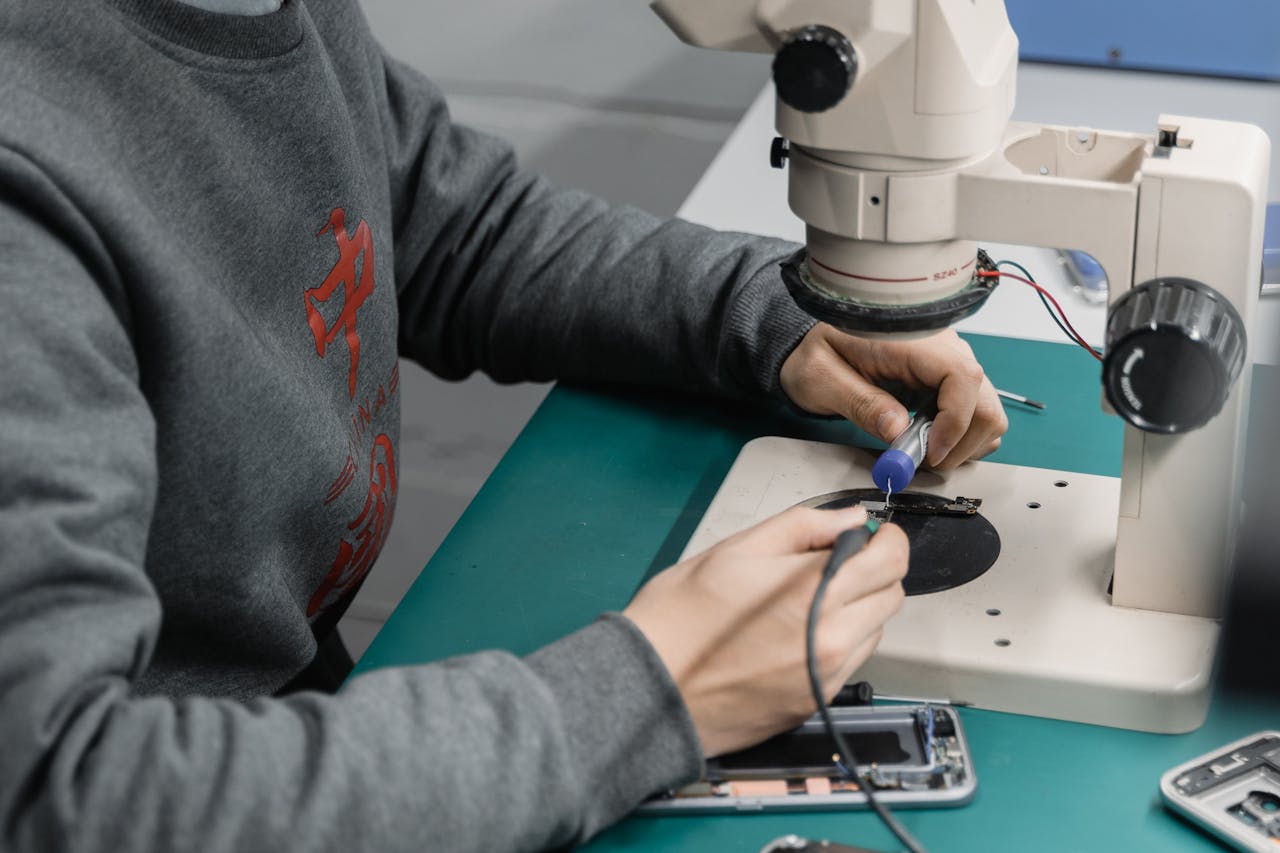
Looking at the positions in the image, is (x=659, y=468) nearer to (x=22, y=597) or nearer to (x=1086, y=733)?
(x=1086, y=733)

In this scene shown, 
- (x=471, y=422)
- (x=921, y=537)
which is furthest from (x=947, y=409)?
(x=471, y=422)

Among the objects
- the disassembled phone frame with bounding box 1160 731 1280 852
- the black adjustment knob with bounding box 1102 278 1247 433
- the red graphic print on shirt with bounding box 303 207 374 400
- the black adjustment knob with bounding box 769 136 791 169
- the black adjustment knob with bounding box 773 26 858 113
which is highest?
the black adjustment knob with bounding box 773 26 858 113

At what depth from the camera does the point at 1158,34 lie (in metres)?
1.74

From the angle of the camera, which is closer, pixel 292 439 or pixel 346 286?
pixel 292 439

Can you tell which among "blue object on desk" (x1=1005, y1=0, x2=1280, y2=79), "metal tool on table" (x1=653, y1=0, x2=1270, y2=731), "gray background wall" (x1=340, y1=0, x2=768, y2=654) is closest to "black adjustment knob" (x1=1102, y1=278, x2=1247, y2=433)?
"metal tool on table" (x1=653, y1=0, x2=1270, y2=731)

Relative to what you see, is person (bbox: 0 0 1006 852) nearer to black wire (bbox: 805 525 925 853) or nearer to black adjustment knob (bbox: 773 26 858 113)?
black wire (bbox: 805 525 925 853)

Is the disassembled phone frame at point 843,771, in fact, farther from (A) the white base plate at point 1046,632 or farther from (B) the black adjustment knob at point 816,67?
(B) the black adjustment knob at point 816,67

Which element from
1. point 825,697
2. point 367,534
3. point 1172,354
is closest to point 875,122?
point 1172,354

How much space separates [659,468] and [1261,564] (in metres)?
0.44

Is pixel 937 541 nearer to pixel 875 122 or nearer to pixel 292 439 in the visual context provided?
pixel 875 122

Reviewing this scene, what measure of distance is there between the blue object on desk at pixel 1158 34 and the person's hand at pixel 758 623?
1141 mm

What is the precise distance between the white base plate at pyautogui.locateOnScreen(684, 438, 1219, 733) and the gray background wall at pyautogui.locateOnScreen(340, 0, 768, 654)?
125 centimetres

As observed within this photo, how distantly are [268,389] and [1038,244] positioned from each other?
0.50 meters

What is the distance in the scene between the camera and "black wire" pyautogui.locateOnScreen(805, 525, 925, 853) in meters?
0.76
